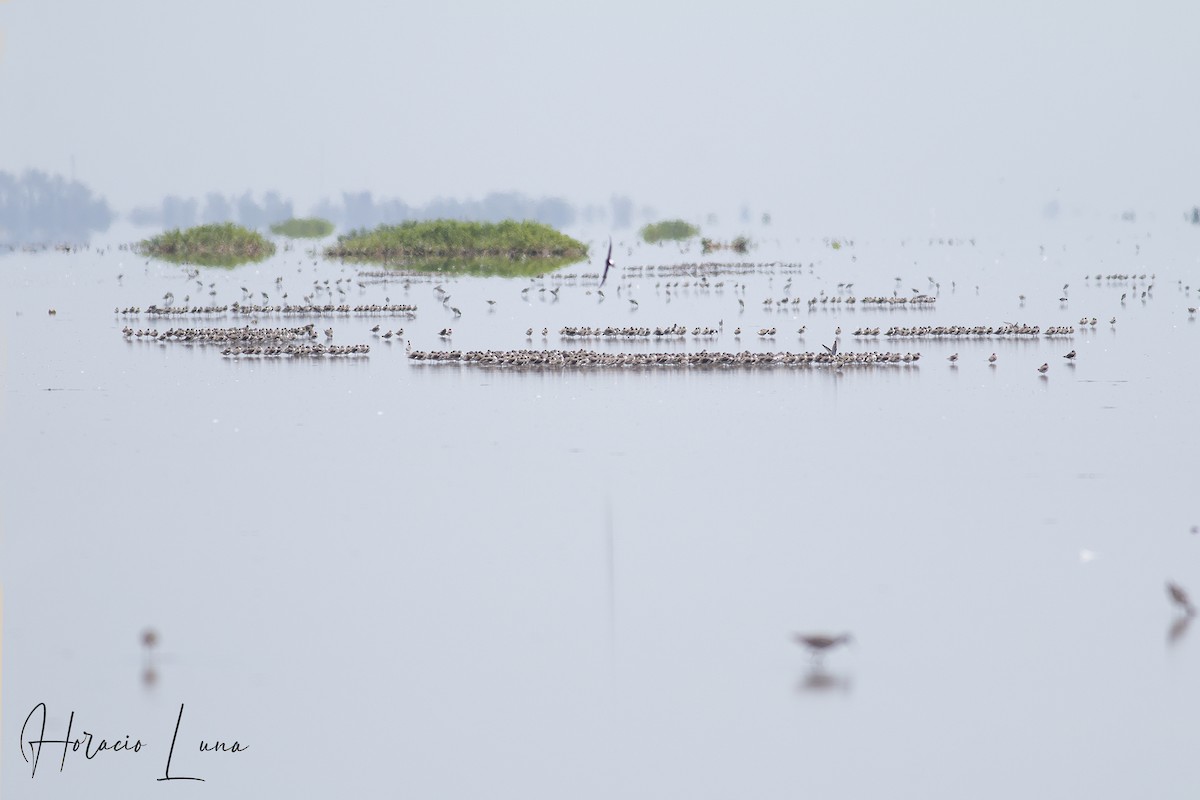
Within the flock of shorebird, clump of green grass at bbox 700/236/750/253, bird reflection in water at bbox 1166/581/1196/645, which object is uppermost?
clump of green grass at bbox 700/236/750/253

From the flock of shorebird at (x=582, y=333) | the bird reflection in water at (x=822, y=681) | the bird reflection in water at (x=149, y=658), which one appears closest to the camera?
→ the bird reflection in water at (x=822, y=681)

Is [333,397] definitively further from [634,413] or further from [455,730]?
[455,730]

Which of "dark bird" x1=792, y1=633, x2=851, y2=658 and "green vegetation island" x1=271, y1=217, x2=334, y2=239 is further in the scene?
"green vegetation island" x1=271, y1=217, x2=334, y2=239

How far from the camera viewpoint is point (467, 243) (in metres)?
96.4

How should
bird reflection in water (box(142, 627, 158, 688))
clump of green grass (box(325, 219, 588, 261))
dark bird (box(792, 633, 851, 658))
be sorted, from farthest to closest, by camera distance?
clump of green grass (box(325, 219, 588, 261))
bird reflection in water (box(142, 627, 158, 688))
dark bird (box(792, 633, 851, 658))

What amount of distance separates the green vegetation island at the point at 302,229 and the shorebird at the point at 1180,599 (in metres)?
158

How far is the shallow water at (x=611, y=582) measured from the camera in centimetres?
1166

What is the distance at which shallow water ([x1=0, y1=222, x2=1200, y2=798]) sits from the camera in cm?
1166

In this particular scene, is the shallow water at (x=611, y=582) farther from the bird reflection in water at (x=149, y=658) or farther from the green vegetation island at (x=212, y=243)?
the green vegetation island at (x=212, y=243)

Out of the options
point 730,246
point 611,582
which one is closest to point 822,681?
point 611,582

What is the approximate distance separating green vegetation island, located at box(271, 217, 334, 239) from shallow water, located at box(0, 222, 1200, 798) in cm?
13891
